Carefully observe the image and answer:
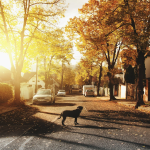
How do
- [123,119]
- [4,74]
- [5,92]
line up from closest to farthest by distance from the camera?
1. [123,119]
2. [5,92]
3. [4,74]

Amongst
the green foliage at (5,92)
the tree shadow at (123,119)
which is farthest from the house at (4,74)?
the tree shadow at (123,119)

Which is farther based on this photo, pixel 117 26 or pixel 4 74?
pixel 4 74

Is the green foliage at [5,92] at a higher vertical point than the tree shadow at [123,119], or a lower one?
higher

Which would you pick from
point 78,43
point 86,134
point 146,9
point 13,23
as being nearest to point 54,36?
point 13,23

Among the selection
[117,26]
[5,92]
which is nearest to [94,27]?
[117,26]

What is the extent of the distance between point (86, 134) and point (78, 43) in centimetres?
1639

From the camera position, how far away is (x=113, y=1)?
57.2ft

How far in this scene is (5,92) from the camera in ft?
57.3

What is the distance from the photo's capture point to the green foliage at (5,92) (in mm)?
16964

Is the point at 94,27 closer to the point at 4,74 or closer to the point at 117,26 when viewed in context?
the point at 117,26

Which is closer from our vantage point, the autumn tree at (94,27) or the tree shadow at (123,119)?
the tree shadow at (123,119)

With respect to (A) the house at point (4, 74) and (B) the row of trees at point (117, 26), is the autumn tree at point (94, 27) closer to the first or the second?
(B) the row of trees at point (117, 26)

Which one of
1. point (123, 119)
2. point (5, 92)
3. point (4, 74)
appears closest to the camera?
point (123, 119)

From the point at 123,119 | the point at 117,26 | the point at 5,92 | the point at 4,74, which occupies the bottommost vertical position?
the point at 123,119
